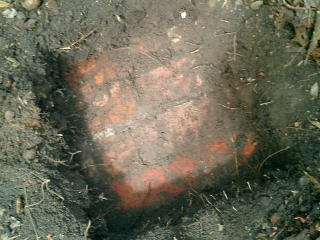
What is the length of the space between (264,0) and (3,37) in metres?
1.77

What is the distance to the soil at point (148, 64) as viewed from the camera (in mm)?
2012

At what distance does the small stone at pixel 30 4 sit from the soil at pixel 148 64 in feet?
0.08

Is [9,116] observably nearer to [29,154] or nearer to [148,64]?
[29,154]

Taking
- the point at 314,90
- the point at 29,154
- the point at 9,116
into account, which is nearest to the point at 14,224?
the point at 29,154

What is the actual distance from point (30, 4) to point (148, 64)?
34.8 inches

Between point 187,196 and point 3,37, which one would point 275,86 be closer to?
point 187,196

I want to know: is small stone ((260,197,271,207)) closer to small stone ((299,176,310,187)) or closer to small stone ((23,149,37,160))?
small stone ((299,176,310,187))

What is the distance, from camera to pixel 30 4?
2123 mm

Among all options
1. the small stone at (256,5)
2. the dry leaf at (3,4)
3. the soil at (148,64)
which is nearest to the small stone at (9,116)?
the soil at (148,64)

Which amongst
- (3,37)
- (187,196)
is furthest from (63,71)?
(187,196)

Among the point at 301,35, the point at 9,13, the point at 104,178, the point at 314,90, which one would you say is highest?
the point at 301,35

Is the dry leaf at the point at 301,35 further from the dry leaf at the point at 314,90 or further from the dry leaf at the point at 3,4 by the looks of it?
the dry leaf at the point at 3,4

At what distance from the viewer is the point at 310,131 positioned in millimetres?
2217

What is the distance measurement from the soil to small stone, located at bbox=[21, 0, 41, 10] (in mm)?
26
